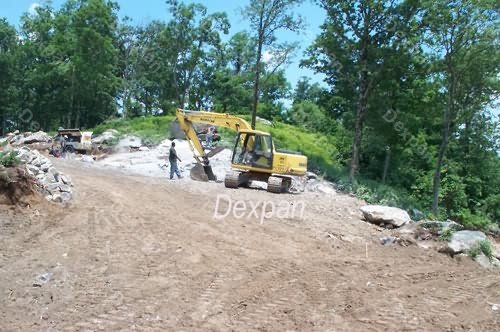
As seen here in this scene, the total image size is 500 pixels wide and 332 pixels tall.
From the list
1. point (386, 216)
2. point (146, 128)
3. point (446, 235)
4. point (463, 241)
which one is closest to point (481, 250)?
point (463, 241)

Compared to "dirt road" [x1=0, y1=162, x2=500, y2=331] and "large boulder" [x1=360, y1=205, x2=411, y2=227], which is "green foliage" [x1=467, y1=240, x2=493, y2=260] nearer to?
"dirt road" [x1=0, y1=162, x2=500, y2=331]

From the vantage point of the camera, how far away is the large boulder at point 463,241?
34.8 feet

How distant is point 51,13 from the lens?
168 feet

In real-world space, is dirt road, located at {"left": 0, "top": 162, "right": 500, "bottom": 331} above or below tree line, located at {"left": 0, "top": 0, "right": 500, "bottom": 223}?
below

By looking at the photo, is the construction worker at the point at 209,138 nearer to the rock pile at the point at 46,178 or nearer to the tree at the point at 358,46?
the tree at the point at 358,46

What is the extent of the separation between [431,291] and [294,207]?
6835 mm

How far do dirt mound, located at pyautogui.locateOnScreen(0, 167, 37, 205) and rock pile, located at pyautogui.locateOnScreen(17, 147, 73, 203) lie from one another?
624 millimetres

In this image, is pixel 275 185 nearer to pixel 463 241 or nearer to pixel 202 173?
pixel 202 173

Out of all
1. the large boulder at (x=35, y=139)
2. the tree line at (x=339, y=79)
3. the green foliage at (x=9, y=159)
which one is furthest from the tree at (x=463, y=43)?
the large boulder at (x=35, y=139)

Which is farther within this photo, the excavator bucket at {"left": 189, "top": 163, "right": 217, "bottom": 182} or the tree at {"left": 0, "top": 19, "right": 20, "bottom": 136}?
the tree at {"left": 0, "top": 19, "right": 20, "bottom": 136}

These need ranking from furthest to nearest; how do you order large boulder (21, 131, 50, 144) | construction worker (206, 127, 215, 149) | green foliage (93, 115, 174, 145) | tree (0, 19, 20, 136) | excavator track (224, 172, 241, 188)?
tree (0, 19, 20, 136) → large boulder (21, 131, 50, 144) → green foliage (93, 115, 174, 145) → construction worker (206, 127, 215, 149) → excavator track (224, 172, 241, 188)

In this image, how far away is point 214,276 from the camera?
798 centimetres

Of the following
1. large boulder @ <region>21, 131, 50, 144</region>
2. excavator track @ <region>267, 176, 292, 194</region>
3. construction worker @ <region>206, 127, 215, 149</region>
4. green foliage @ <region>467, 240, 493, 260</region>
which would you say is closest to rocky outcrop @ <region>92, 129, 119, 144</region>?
large boulder @ <region>21, 131, 50, 144</region>

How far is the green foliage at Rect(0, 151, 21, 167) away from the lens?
10475 mm
